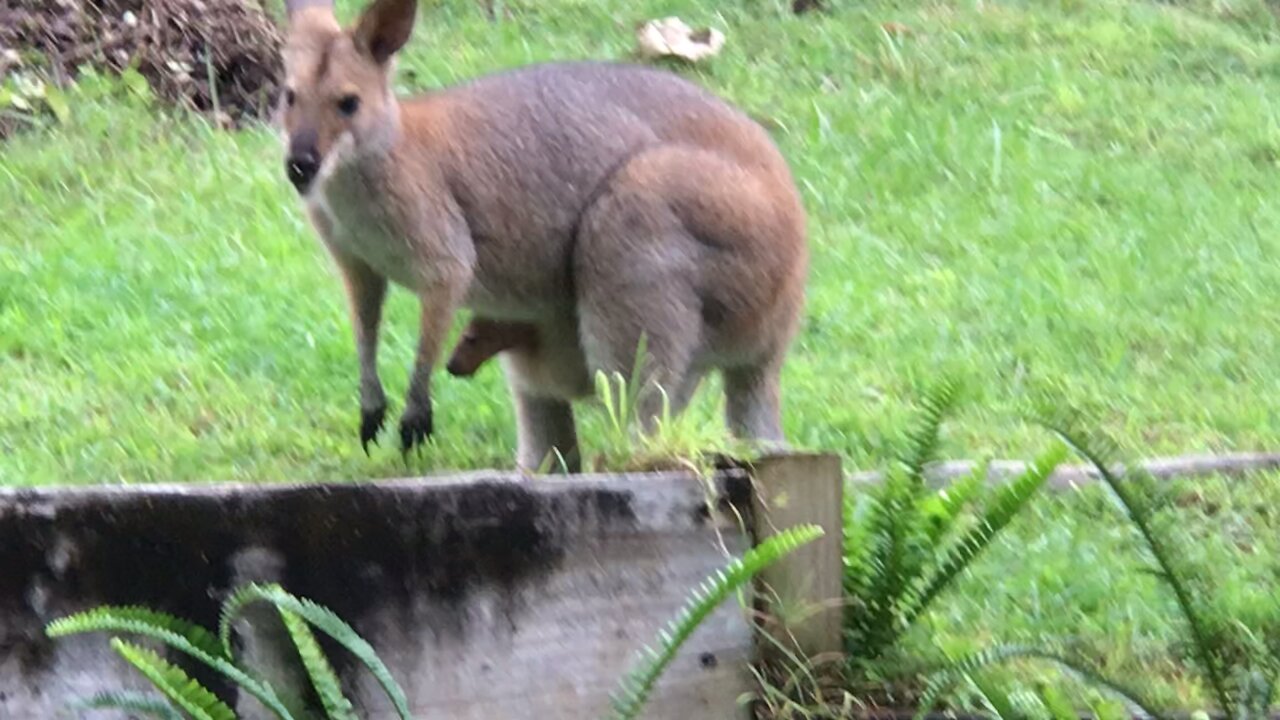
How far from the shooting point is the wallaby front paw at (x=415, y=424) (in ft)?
14.4

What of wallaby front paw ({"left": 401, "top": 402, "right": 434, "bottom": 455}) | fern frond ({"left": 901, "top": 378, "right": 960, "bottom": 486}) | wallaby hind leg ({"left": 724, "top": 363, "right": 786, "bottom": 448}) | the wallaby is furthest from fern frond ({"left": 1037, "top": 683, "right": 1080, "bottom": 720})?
wallaby front paw ({"left": 401, "top": 402, "right": 434, "bottom": 455})

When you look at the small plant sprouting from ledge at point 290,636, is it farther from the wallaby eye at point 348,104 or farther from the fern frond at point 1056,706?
the wallaby eye at point 348,104

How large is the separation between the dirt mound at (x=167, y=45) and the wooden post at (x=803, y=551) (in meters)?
5.37

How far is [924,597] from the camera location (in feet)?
10.0

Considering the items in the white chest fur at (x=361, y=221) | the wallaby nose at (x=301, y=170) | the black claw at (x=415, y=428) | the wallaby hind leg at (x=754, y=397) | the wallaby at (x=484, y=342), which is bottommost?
the black claw at (x=415, y=428)

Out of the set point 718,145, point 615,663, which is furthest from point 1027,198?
point 615,663

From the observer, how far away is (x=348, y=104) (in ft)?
14.1

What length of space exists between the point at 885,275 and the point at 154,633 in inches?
173

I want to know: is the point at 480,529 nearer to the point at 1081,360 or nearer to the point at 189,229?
the point at 1081,360

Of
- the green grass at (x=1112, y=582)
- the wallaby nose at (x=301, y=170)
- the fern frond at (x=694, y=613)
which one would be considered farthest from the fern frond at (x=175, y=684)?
the wallaby nose at (x=301, y=170)

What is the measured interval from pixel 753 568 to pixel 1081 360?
3.40 meters

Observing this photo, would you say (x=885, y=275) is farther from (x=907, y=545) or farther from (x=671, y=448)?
(x=671, y=448)

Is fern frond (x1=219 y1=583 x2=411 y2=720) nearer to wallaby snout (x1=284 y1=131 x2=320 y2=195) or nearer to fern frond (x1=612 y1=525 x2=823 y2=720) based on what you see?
fern frond (x1=612 y1=525 x2=823 y2=720)

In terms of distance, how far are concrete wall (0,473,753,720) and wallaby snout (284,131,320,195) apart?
151 centimetres
